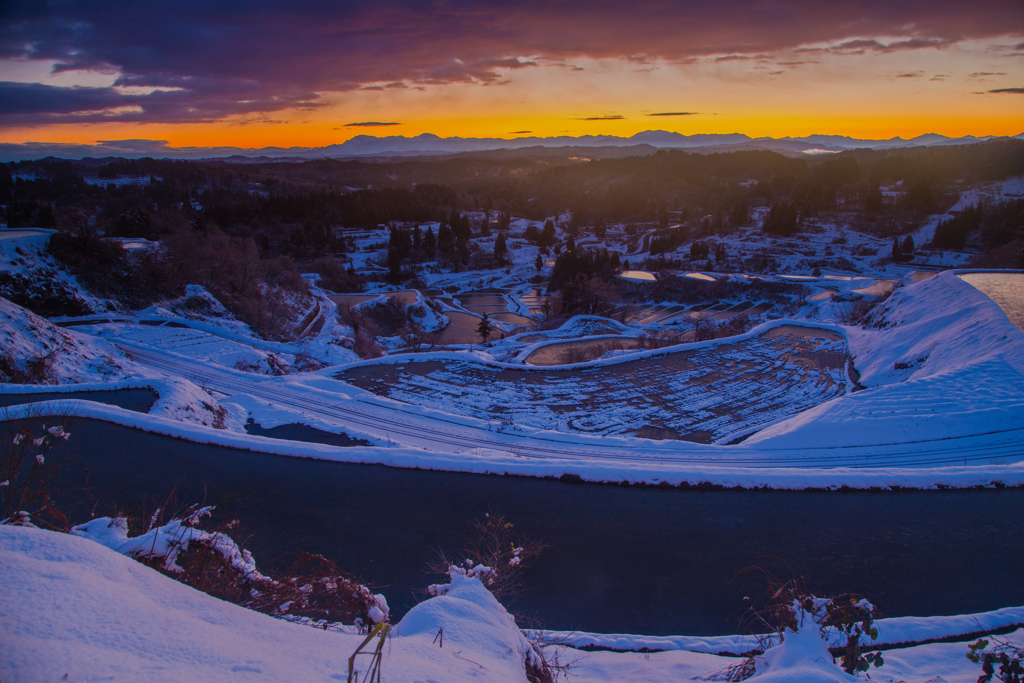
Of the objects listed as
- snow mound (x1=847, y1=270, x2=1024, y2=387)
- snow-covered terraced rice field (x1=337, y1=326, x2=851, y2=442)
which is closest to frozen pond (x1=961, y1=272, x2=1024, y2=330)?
snow mound (x1=847, y1=270, x2=1024, y2=387)

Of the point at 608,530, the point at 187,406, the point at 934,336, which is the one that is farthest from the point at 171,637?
the point at 934,336

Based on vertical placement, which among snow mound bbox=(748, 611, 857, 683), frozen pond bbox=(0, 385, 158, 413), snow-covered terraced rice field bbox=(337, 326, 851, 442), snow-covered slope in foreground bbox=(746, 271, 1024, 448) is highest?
snow mound bbox=(748, 611, 857, 683)

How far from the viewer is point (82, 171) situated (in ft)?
367

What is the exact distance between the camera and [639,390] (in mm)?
15836

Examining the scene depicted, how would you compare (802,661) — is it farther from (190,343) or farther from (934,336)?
(190,343)

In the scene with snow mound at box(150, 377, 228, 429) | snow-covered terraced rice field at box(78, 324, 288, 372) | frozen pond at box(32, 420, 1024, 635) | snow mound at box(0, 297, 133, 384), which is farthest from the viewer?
snow-covered terraced rice field at box(78, 324, 288, 372)

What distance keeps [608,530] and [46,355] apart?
54.0 ft

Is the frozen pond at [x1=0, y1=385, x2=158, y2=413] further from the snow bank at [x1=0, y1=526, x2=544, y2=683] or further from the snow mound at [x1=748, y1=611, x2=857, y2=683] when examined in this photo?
the snow mound at [x1=748, y1=611, x2=857, y2=683]

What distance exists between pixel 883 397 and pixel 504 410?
10367 mm

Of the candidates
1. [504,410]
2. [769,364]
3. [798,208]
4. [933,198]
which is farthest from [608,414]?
[933,198]

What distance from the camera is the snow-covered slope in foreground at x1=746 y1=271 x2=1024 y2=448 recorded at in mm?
10891

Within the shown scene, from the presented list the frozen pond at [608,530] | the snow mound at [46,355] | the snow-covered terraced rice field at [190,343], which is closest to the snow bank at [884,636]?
the frozen pond at [608,530]

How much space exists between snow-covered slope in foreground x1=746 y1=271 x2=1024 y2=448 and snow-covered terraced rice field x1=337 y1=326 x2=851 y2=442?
1.78 metres

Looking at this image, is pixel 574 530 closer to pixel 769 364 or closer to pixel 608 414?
pixel 608 414
